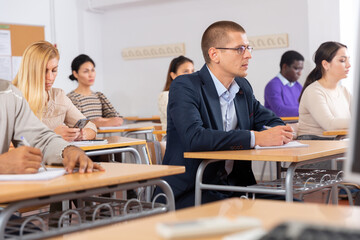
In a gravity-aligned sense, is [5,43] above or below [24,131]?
above

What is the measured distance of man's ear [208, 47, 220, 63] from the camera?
9.70 ft

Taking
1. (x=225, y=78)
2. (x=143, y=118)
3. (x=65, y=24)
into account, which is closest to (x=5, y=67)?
(x=65, y=24)

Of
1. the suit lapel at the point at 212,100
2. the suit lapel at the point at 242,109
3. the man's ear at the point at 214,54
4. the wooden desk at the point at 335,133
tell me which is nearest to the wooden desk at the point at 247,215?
the suit lapel at the point at 212,100

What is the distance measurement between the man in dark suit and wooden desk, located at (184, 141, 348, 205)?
0.33 ft

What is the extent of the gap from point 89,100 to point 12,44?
7.70 ft

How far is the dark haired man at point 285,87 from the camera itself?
6.31 m

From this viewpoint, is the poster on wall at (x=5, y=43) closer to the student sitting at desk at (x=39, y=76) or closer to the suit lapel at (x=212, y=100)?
the student sitting at desk at (x=39, y=76)

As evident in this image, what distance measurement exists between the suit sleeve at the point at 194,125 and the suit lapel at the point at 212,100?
0.03 meters

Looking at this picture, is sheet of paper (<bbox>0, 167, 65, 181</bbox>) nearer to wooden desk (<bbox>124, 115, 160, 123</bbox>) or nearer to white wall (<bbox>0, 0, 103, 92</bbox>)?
wooden desk (<bbox>124, 115, 160, 123</bbox>)

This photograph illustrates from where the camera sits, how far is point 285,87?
21.4ft

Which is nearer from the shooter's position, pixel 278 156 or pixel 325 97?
pixel 278 156

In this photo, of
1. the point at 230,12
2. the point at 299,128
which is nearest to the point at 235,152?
the point at 299,128

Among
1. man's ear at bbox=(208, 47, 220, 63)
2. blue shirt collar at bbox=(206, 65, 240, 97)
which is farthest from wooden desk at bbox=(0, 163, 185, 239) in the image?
man's ear at bbox=(208, 47, 220, 63)

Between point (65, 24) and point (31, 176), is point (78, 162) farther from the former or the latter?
point (65, 24)
